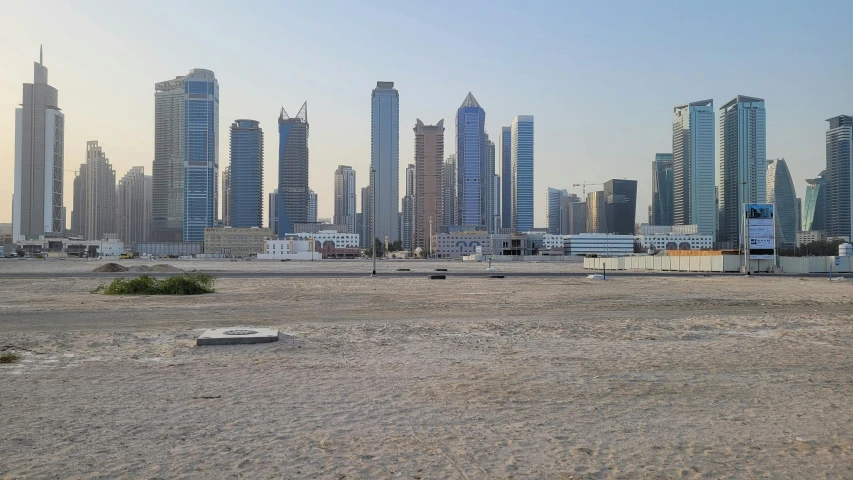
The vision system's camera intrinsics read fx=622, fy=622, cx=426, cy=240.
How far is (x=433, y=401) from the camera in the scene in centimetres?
704

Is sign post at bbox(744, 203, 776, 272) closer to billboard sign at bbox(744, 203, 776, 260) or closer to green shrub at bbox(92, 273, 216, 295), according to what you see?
billboard sign at bbox(744, 203, 776, 260)

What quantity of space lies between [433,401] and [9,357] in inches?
282

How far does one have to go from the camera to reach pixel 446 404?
6.90 meters

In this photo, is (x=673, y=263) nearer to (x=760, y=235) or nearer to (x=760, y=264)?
(x=760, y=264)

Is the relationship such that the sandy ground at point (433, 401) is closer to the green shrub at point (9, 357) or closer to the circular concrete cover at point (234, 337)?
the circular concrete cover at point (234, 337)

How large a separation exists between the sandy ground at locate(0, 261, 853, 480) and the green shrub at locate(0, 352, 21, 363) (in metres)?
0.43

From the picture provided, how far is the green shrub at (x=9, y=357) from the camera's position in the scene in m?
9.60

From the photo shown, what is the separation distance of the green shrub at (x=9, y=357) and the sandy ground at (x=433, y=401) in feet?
1.42

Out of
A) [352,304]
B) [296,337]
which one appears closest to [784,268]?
→ [352,304]

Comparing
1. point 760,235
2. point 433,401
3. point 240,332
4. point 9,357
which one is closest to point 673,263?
point 760,235

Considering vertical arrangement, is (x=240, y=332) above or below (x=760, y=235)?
below

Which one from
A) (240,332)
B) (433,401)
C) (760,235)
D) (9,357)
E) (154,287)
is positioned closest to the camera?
(433,401)

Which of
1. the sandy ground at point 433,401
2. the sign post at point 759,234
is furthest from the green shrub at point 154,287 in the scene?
the sign post at point 759,234

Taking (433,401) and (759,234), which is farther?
(759,234)
